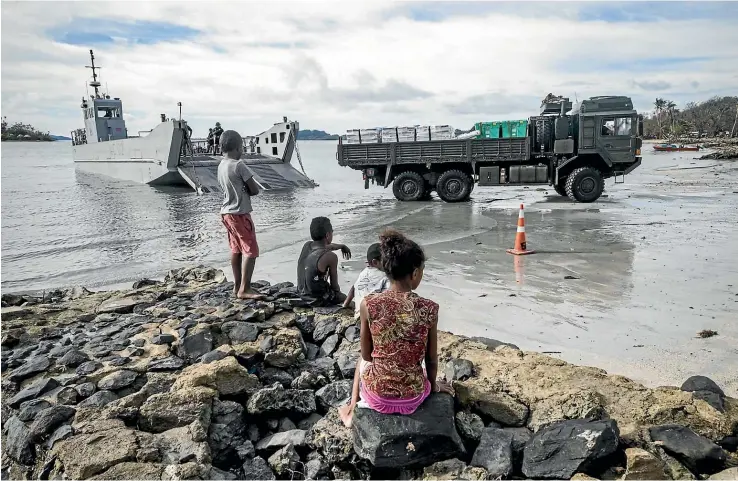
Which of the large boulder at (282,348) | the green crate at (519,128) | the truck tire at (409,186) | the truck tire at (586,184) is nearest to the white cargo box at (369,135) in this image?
the truck tire at (409,186)

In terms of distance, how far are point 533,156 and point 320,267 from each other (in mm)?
12150

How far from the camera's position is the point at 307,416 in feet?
10.6

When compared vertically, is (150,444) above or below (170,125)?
below

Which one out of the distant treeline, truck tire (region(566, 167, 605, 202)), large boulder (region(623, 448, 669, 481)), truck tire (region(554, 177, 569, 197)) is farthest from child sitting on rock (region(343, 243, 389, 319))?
the distant treeline

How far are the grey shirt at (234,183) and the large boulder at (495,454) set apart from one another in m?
3.16

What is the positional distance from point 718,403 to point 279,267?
6147mm

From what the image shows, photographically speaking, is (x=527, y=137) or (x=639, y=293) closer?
(x=639, y=293)

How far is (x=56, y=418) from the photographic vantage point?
2.96m

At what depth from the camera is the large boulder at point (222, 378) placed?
10.6ft

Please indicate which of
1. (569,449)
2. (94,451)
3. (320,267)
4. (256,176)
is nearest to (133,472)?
(94,451)

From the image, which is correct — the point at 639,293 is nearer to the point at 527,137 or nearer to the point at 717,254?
the point at 717,254

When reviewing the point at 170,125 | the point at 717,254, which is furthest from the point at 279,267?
the point at 170,125

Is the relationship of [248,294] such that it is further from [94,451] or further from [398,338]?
[398,338]

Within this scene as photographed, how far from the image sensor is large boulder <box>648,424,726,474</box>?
2525 mm
